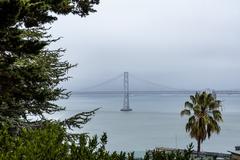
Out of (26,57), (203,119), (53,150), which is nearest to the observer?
(53,150)

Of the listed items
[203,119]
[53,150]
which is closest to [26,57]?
[53,150]

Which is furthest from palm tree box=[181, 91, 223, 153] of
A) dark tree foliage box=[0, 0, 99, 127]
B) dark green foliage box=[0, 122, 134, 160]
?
dark green foliage box=[0, 122, 134, 160]

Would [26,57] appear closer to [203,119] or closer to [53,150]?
[53,150]

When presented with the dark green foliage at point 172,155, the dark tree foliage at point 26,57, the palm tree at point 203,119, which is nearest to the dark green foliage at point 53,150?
the dark green foliage at point 172,155

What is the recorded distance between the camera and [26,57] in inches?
503

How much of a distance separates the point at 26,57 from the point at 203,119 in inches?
1082

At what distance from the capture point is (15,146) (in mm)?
5965

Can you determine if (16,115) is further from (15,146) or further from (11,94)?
(15,146)

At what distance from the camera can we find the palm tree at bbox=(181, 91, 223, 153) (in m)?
38.4

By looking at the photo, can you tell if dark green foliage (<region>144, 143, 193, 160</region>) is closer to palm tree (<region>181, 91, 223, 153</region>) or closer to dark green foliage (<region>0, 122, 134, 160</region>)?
dark green foliage (<region>0, 122, 134, 160</region>)

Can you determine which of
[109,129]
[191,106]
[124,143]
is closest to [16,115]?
[191,106]

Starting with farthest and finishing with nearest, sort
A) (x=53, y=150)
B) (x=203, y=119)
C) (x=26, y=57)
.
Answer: (x=203, y=119) < (x=26, y=57) < (x=53, y=150)

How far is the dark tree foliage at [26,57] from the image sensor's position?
33.1ft

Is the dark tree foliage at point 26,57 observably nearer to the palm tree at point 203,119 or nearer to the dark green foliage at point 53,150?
the dark green foliage at point 53,150
